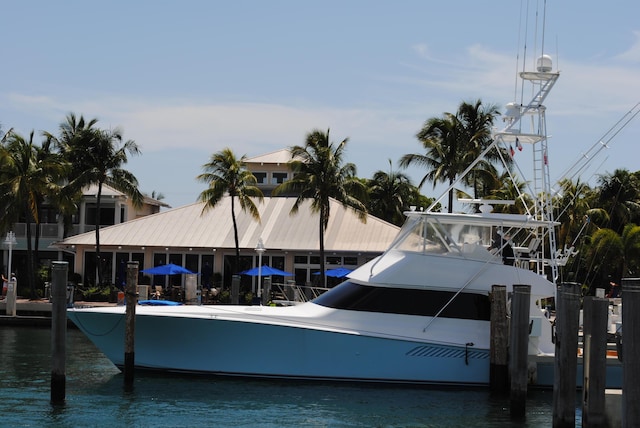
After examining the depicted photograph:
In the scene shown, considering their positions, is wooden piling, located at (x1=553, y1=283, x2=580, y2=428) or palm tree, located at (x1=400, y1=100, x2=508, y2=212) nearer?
wooden piling, located at (x1=553, y1=283, x2=580, y2=428)

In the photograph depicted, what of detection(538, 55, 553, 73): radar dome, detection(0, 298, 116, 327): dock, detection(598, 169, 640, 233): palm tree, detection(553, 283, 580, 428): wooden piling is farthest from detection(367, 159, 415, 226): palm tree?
detection(553, 283, 580, 428): wooden piling

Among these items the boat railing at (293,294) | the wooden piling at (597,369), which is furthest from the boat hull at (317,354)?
the wooden piling at (597,369)

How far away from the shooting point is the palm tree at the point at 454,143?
145ft

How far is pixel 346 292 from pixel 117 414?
6.12m

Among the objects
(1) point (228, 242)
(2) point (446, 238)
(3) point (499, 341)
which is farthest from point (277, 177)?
(3) point (499, 341)

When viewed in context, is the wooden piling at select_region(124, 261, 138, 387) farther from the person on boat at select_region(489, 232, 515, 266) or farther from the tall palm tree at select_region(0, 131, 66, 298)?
the tall palm tree at select_region(0, 131, 66, 298)

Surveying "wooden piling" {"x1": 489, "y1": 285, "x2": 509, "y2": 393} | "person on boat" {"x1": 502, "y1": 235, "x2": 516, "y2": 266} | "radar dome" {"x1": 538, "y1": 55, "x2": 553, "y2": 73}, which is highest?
"radar dome" {"x1": 538, "y1": 55, "x2": 553, "y2": 73}

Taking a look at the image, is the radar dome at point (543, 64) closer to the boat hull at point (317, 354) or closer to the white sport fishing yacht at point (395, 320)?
the white sport fishing yacht at point (395, 320)

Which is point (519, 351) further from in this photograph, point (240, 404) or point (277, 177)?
point (277, 177)

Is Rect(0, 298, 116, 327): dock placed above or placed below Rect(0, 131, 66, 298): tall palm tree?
below

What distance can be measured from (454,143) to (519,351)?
89.0ft

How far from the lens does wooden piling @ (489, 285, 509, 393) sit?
20.4 metres

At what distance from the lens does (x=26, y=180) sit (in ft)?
139

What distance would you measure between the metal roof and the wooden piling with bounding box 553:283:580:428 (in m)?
26.6
